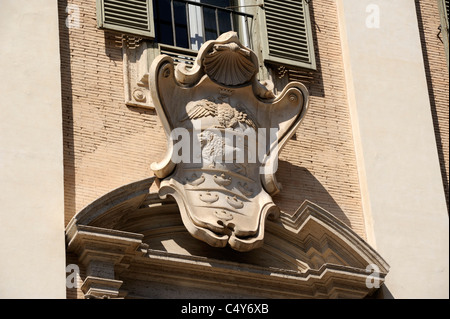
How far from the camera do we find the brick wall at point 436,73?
14.9 metres

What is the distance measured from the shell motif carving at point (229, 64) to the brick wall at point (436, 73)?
2.53m

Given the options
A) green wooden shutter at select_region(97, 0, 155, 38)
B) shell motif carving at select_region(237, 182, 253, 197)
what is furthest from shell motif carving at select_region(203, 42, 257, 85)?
shell motif carving at select_region(237, 182, 253, 197)

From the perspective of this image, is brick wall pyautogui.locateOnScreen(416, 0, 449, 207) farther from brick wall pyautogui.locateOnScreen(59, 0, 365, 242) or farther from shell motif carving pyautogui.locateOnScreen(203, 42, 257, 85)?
shell motif carving pyautogui.locateOnScreen(203, 42, 257, 85)

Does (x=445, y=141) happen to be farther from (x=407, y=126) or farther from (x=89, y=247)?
(x=89, y=247)

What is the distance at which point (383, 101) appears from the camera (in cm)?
1473

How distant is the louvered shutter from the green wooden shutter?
4.37 feet

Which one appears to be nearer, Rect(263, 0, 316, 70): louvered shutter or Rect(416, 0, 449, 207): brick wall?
Rect(263, 0, 316, 70): louvered shutter

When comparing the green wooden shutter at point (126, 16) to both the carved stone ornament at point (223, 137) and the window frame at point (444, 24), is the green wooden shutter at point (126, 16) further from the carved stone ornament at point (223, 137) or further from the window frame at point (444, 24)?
the window frame at point (444, 24)

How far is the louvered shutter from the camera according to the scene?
1462 centimetres

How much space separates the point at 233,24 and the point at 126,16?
1.45m

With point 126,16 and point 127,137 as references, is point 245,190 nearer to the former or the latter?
point 127,137

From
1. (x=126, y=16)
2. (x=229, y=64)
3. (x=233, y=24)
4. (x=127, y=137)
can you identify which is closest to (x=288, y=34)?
(x=233, y=24)

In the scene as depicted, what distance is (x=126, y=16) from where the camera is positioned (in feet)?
46.2

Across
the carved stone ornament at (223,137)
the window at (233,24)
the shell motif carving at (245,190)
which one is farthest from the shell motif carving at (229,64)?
the shell motif carving at (245,190)
